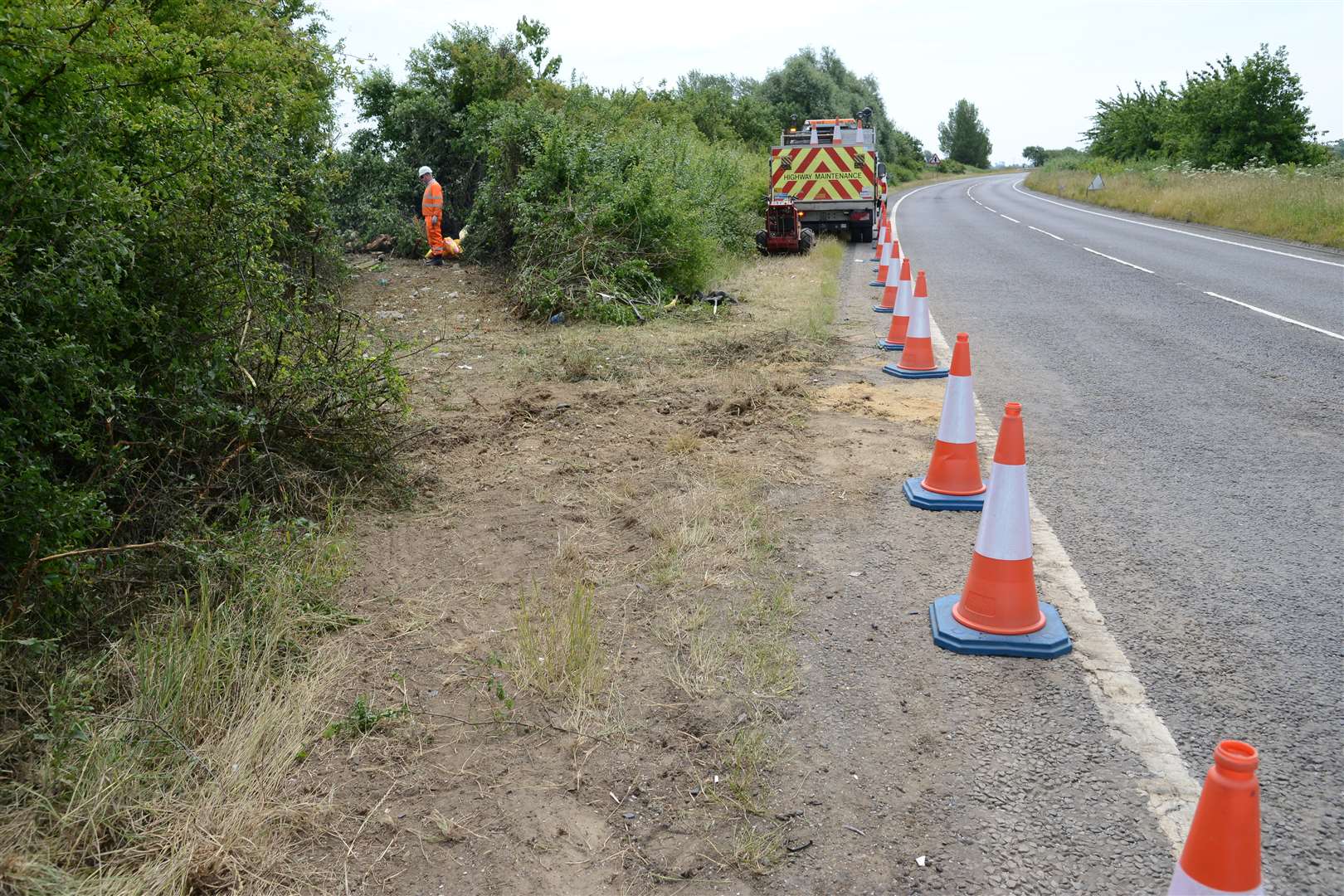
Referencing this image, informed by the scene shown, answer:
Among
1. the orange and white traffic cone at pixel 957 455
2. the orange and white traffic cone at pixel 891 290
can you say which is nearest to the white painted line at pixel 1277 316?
the orange and white traffic cone at pixel 891 290

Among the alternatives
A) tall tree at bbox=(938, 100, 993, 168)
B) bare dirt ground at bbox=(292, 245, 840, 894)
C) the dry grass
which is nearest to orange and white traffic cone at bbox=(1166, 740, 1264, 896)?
bare dirt ground at bbox=(292, 245, 840, 894)

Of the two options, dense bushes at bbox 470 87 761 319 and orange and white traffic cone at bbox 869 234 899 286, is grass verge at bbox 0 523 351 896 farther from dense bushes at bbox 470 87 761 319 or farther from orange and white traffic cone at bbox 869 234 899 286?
orange and white traffic cone at bbox 869 234 899 286

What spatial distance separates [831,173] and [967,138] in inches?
4328

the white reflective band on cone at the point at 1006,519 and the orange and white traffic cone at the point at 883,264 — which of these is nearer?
the white reflective band on cone at the point at 1006,519

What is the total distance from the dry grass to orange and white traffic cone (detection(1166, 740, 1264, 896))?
20.8m

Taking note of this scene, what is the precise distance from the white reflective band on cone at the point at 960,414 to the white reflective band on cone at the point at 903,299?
4.43 metres

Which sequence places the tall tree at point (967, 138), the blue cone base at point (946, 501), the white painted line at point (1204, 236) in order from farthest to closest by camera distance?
the tall tree at point (967, 138), the white painted line at point (1204, 236), the blue cone base at point (946, 501)

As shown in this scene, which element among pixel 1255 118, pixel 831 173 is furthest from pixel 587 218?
pixel 1255 118

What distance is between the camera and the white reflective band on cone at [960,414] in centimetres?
488

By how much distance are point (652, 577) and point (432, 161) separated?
593 inches

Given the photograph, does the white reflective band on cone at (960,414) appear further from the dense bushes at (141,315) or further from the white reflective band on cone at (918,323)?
the white reflective band on cone at (918,323)

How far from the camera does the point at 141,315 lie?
357 cm

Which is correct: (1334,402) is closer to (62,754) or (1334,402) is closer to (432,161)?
(62,754)

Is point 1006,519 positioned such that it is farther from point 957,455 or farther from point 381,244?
point 381,244
